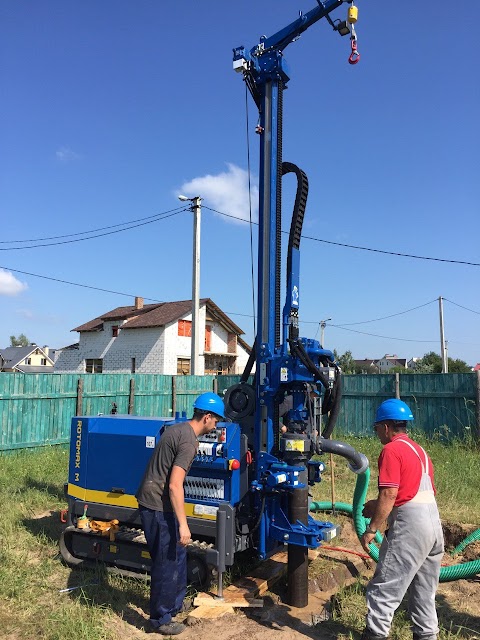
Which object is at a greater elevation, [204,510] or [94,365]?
[94,365]

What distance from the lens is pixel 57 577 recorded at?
5.25 m

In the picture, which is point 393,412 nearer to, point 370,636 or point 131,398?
point 370,636

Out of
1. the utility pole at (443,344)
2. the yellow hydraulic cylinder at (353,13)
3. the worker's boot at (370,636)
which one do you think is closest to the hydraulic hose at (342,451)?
the worker's boot at (370,636)

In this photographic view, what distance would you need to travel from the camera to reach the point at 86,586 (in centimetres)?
493

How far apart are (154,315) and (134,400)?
18.8m

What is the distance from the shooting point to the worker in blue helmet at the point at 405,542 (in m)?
3.58

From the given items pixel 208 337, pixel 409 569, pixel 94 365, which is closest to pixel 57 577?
pixel 409 569

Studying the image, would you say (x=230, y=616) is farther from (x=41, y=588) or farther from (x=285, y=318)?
(x=285, y=318)

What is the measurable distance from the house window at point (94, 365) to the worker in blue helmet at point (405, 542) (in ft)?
103

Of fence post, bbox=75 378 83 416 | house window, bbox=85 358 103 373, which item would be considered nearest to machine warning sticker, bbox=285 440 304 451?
fence post, bbox=75 378 83 416

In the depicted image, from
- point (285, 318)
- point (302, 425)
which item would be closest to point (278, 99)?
point (285, 318)

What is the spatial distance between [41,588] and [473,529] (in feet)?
15.9

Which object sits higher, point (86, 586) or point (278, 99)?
point (278, 99)

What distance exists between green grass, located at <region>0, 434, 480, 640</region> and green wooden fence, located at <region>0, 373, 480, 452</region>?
1938mm
